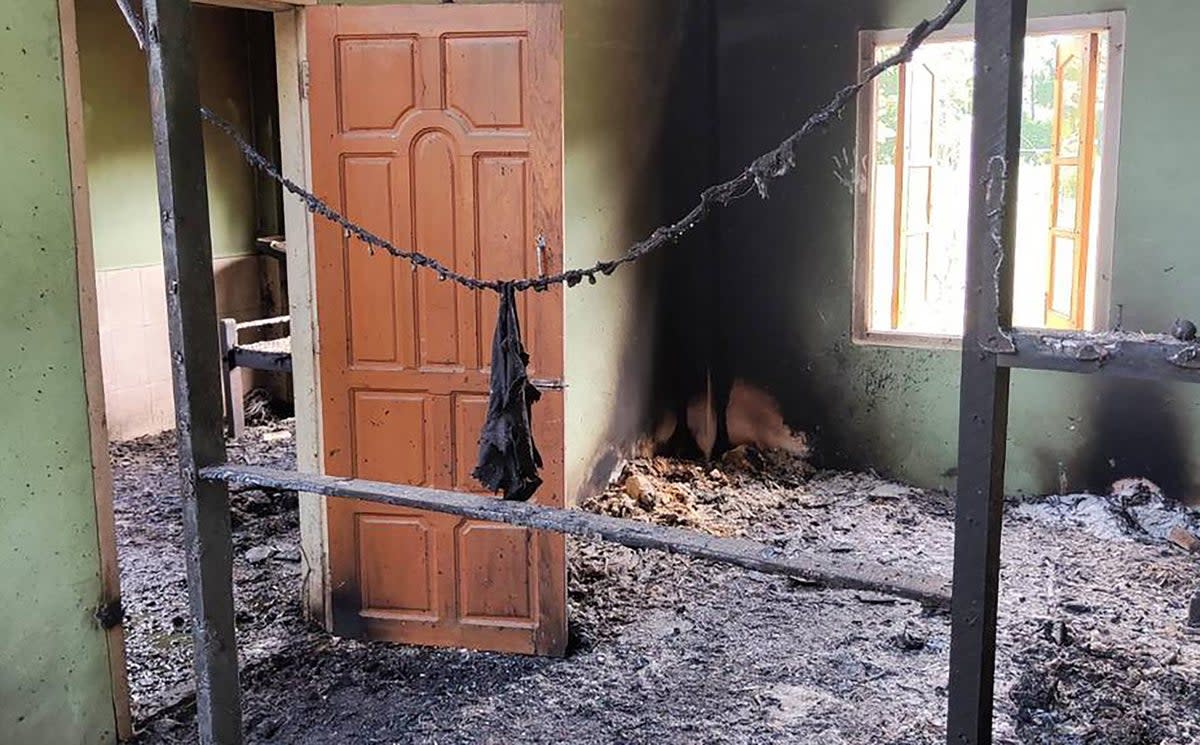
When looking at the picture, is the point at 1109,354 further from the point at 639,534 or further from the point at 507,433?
the point at 507,433

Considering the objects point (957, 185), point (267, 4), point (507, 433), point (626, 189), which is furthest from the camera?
point (957, 185)

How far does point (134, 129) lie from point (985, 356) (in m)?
5.62

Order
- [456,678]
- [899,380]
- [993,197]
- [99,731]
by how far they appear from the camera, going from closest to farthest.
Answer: [993,197] → [99,731] → [456,678] → [899,380]

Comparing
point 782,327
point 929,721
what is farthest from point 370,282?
point 782,327

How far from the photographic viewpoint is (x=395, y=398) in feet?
11.4

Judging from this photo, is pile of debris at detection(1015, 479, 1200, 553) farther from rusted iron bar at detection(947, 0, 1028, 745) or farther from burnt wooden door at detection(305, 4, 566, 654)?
rusted iron bar at detection(947, 0, 1028, 745)

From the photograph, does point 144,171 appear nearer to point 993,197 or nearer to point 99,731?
point 99,731

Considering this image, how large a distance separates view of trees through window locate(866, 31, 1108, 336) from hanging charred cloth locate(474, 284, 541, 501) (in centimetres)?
285

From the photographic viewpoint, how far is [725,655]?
11.8ft

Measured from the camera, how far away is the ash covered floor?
3105mm

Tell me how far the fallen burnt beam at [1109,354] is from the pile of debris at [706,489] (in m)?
3.16

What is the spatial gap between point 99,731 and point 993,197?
8.42ft

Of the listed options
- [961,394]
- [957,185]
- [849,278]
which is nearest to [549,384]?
[961,394]

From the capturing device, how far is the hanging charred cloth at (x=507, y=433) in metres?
2.53
